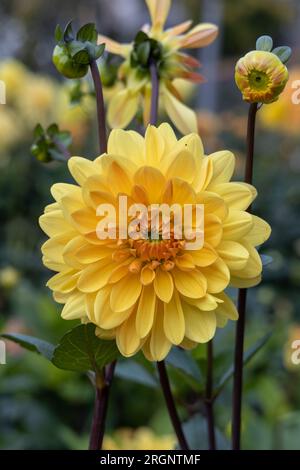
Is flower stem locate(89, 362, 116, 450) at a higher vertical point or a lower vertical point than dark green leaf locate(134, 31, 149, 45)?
lower

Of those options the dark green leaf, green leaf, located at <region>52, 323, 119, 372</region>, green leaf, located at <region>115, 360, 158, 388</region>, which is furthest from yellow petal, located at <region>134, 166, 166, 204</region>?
green leaf, located at <region>115, 360, 158, 388</region>

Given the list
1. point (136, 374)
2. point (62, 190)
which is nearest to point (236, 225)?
point (62, 190)

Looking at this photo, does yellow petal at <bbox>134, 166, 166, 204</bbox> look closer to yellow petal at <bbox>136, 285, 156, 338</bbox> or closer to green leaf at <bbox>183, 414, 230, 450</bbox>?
yellow petal at <bbox>136, 285, 156, 338</bbox>

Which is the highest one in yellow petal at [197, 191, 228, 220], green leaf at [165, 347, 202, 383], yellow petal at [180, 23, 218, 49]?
yellow petal at [180, 23, 218, 49]

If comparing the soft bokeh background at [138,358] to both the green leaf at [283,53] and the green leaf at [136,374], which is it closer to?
the green leaf at [136,374]

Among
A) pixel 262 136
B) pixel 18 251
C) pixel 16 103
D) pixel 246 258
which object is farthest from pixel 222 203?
pixel 262 136

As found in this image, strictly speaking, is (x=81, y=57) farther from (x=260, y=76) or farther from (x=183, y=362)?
(x=183, y=362)

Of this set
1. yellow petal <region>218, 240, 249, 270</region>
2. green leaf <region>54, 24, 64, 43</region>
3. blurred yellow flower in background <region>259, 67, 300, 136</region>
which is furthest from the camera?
blurred yellow flower in background <region>259, 67, 300, 136</region>
